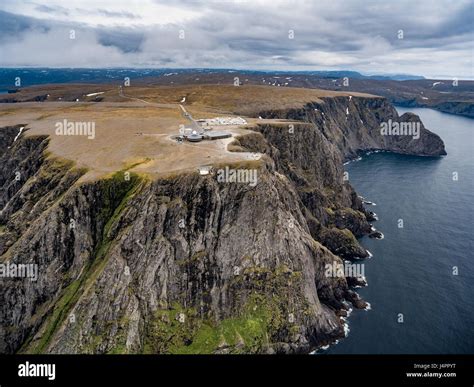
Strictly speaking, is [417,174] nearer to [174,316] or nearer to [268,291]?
[268,291]

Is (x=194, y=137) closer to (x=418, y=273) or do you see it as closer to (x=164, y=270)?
(x=164, y=270)

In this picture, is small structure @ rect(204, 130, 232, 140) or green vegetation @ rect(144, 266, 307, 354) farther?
small structure @ rect(204, 130, 232, 140)

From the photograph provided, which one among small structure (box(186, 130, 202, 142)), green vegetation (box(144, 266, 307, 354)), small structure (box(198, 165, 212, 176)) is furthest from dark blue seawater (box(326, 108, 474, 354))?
small structure (box(186, 130, 202, 142))
